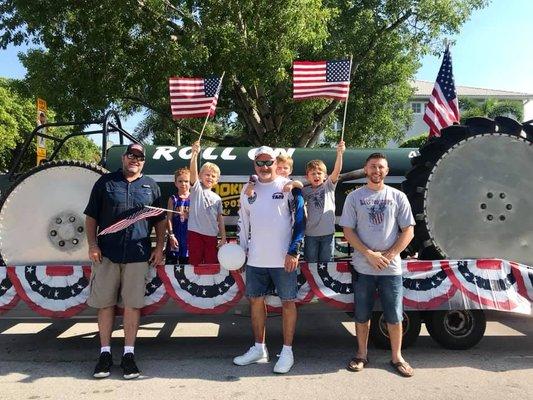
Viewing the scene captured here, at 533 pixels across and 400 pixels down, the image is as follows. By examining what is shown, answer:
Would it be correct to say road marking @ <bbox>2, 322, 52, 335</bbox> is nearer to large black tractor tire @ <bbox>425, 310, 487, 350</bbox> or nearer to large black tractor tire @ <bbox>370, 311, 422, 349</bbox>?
large black tractor tire @ <bbox>370, 311, 422, 349</bbox>

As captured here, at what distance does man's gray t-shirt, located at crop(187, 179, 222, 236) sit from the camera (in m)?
4.97

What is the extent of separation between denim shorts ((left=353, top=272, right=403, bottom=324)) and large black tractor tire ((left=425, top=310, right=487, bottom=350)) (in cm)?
75

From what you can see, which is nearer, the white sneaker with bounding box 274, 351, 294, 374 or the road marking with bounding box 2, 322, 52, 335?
the white sneaker with bounding box 274, 351, 294, 374

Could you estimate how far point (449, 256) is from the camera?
512 cm

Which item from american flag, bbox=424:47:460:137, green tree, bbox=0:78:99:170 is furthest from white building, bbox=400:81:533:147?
american flag, bbox=424:47:460:137

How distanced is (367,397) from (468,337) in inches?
66.5

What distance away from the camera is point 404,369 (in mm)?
A: 4176

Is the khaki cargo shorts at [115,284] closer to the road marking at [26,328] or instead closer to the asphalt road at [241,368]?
the asphalt road at [241,368]

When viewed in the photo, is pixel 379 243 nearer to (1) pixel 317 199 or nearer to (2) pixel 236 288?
(1) pixel 317 199

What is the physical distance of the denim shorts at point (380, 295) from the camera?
4.25 metres

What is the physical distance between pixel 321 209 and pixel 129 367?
2.25 metres

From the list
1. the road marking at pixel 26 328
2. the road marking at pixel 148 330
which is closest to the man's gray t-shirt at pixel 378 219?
the road marking at pixel 148 330

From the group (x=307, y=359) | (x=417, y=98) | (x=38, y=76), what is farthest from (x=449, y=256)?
(x=417, y=98)

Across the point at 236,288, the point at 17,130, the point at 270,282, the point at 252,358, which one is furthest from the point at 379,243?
the point at 17,130
